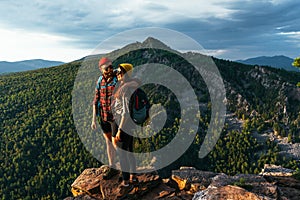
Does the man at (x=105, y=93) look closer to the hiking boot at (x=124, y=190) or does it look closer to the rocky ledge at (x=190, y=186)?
the hiking boot at (x=124, y=190)

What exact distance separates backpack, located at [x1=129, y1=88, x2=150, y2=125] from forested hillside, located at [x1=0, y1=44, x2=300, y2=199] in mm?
65215

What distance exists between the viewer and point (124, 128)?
35.1 feet

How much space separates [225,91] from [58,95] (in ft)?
279

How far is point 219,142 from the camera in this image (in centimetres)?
10375

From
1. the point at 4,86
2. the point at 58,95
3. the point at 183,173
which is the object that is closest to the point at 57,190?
the point at 58,95

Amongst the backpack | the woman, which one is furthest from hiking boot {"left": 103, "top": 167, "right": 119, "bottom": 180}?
the backpack

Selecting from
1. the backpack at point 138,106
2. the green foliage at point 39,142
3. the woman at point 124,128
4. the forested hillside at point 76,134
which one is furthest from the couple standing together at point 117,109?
the green foliage at point 39,142

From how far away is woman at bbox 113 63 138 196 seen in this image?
10352mm

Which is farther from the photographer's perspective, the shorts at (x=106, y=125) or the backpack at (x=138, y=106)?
the shorts at (x=106, y=125)

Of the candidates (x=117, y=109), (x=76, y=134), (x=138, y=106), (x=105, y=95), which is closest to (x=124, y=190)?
(x=117, y=109)

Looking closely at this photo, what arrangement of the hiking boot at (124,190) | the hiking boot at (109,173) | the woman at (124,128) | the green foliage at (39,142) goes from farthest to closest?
the green foliage at (39,142), the hiking boot at (109,173), the hiking boot at (124,190), the woman at (124,128)

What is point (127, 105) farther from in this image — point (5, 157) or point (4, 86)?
point (4, 86)

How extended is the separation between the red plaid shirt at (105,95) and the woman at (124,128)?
11.0 inches

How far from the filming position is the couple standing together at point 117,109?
1046cm
